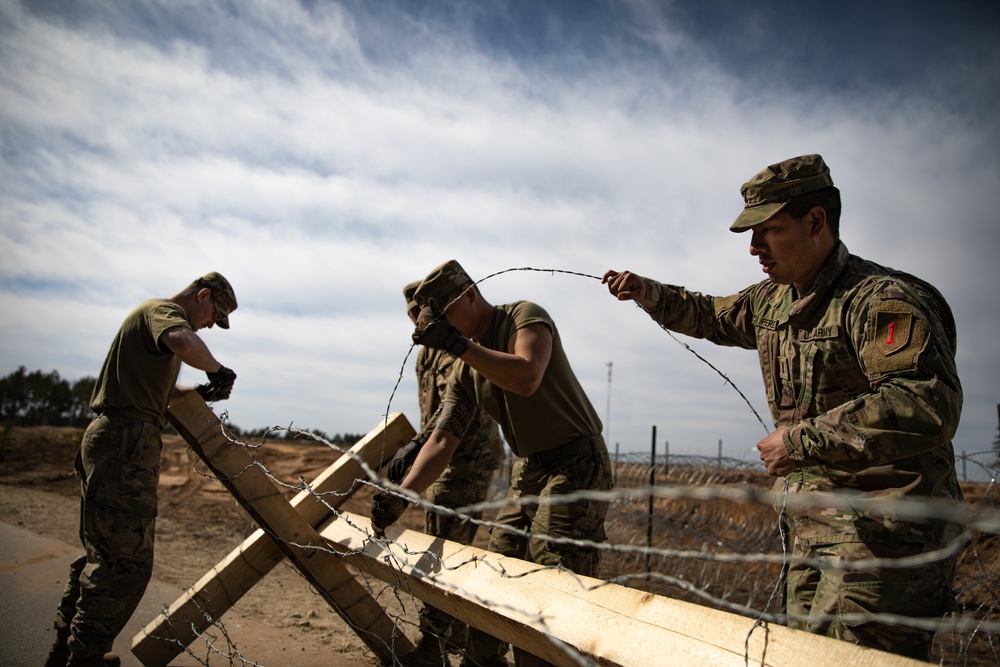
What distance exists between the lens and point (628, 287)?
277 centimetres

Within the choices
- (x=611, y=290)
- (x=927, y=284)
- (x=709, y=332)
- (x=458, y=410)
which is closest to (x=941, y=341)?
(x=927, y=284)

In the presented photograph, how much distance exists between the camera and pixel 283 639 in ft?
13.4

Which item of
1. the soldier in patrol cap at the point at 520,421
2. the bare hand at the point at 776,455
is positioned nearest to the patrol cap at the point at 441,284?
the soldier in patrol cap at the point at 520,421

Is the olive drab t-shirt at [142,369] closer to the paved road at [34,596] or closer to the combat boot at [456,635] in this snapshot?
the paved road at [34,596]

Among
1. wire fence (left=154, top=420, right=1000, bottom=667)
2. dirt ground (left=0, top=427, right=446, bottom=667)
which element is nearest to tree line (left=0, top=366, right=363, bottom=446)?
dirt ground (left=0, top=427, right=446, bottom=667)

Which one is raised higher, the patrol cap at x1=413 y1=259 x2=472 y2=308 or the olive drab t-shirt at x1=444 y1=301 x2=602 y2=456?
the patrol cap at x1=413 y1=259 x2=472 y2=308

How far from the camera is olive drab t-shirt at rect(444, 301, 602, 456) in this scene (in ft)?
9.48

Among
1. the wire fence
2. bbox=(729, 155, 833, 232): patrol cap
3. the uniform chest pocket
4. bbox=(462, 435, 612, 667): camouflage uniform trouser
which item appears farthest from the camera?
bbox=(462, 435, 612, 667): camouflage uniform trouser

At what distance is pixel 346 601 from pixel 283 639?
1548 mm

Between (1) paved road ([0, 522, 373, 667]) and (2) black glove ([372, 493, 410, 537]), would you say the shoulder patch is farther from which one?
(1) paved road ([0, 522, 373, 667])

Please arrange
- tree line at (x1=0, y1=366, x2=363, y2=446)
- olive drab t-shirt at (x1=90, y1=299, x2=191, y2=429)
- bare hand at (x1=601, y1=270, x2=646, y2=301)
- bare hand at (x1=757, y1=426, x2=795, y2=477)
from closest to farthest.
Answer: bare hand at (x1=757, y1=426, x2=795, y2=477), bare hand at (x1=601, y1=270, x2=646, y2=301), olive drab t-shirt at (x1=90, y1=299, x2=191, y2=429), tree line at (x1=0, y1=366, x2=363, y2=446)

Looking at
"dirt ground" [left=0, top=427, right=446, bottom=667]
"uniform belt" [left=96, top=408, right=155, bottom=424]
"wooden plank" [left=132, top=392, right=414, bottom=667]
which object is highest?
"uniform belt" [left=96, top=408, right=155, bottom=424]

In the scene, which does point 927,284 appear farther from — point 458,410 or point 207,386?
point 207,386

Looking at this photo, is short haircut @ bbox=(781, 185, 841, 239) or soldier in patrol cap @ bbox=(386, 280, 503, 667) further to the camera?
soldier in patrol cap @ bbox=(386, 280, 503, 667)
